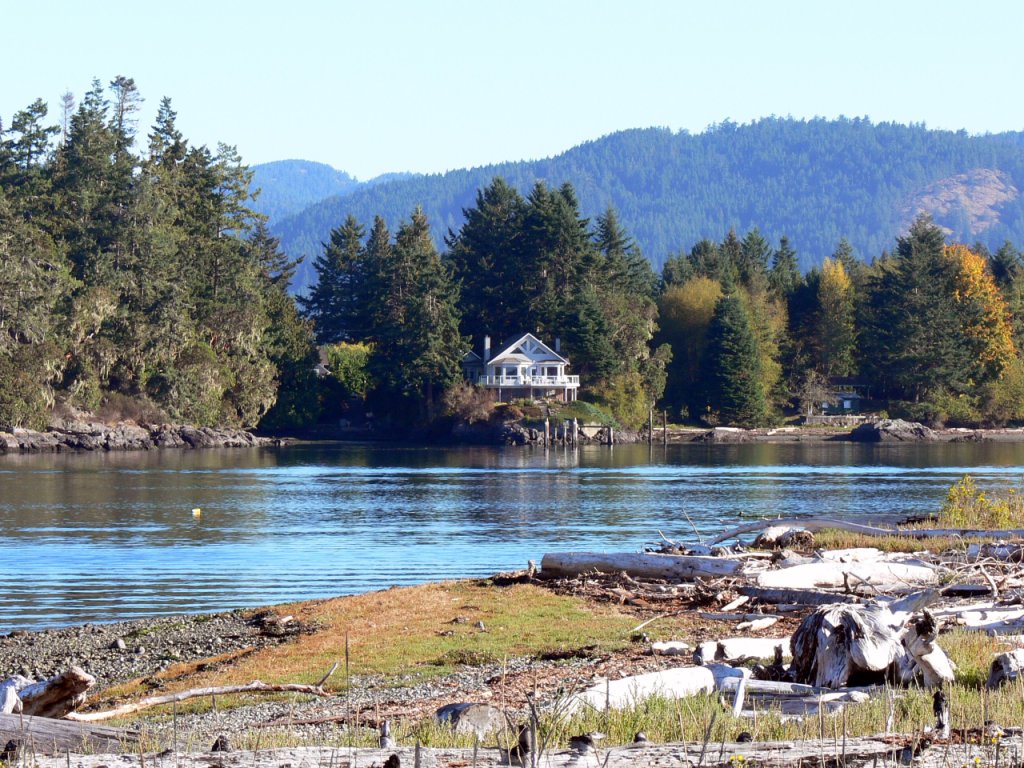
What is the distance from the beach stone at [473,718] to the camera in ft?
28.6

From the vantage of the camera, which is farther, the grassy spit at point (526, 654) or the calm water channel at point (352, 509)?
the calm water channel at point (352, 509)

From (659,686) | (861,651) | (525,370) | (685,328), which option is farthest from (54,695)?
(685,328)

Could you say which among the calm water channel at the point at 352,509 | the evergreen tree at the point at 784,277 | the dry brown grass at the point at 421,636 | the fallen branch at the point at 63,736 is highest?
the evergreen tree at the point at 784,277

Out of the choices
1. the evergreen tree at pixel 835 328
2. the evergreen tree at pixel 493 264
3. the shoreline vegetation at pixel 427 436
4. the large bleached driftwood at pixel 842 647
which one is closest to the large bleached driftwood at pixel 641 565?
the large bleached driftwood at pixel 842 647

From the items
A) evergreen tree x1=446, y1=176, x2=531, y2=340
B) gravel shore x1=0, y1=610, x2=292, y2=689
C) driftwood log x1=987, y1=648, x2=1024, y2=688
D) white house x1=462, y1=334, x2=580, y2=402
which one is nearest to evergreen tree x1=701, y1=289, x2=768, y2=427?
white house x1=462, y1=334, x2=580, y2=402

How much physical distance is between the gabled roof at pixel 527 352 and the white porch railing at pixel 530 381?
117 centimetres

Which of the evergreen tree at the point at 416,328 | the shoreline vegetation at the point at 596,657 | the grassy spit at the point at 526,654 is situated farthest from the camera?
the evergreen tree at the point at 416,328

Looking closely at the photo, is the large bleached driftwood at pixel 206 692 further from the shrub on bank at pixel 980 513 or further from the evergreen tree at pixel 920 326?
the evergreen tree at pixel 920 326

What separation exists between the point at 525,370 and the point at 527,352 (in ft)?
4.19

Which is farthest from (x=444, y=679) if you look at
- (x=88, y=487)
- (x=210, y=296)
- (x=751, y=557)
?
(x=210, y=296)

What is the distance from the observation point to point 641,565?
18.8 metres

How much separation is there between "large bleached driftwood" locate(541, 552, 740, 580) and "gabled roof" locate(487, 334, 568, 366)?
7346 cm

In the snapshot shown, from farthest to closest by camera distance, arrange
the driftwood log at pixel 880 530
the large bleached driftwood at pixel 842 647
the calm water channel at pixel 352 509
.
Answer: the calm water channel at pixel 352 509
the driftwood log at pixel 880 530
the large bleached driftwood at pixel 842 647

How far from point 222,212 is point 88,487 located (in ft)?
155
